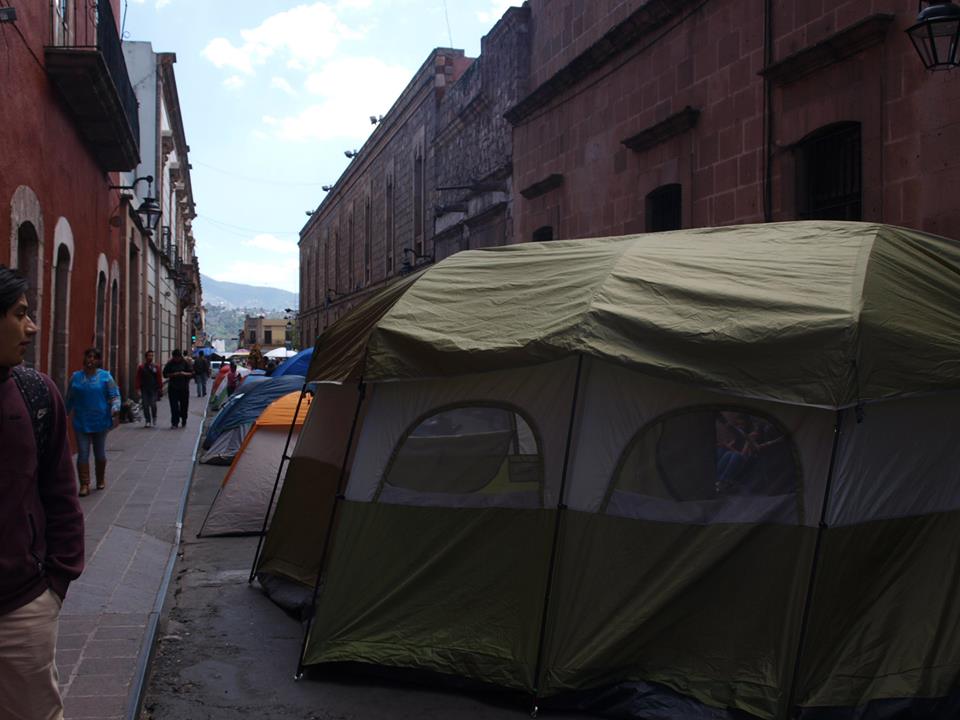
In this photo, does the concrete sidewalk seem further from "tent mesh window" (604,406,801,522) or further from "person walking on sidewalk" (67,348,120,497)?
"tent mesh window" (604,406,801,522)

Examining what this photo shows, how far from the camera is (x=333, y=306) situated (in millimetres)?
48500

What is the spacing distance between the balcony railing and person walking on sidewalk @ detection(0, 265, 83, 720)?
10683 mm

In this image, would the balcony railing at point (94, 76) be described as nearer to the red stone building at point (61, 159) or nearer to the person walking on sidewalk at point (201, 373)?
the red stone building at point (61, 159)

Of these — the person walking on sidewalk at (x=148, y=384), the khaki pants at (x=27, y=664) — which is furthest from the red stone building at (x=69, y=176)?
the khaki pants at (x=27, y=664)

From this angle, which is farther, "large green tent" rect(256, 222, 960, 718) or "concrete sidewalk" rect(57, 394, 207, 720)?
"concrete sidewalk" rect(57, 394, 207, 720)

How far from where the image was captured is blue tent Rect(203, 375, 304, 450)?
50.3 feet

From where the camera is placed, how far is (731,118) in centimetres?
1175

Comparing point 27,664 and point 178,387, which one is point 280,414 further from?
point 178,387

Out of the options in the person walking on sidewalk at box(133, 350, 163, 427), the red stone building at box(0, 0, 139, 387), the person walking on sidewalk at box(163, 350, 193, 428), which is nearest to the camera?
the red stone building at box(0, 0, 139, 387)

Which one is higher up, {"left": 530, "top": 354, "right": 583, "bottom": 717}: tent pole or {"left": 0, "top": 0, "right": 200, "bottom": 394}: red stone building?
{"left": 0, "top": 0, "right": 200, "bottom": 394}: red stone building

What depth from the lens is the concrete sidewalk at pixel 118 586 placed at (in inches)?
201

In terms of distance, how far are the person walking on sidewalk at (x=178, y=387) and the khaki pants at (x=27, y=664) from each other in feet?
61.9

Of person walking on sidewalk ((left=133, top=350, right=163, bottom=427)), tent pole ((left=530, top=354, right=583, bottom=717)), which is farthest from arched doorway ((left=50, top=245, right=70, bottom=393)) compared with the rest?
tent pole ((left=530, top=354, right=583, bottom=717))

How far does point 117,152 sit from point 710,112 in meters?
9.80
